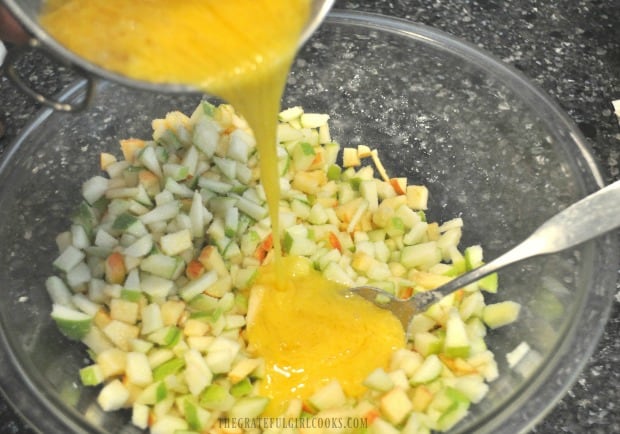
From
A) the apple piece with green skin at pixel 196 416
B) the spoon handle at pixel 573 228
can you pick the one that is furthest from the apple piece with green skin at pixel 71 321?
the spoon handle at pixel 573 228

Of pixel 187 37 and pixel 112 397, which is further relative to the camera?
pixel 112 397

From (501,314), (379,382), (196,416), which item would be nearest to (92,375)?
(196,416)

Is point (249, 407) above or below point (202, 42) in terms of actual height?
below

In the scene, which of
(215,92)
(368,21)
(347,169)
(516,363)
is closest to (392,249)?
(347,169)

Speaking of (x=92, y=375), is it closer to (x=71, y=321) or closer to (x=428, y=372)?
(x=71, y=321)

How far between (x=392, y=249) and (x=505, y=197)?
0.30 metres

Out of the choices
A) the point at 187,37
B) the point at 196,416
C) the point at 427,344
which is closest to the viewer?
the point at 187,37

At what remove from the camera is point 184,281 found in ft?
5.33

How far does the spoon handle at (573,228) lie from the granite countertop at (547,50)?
329 mm

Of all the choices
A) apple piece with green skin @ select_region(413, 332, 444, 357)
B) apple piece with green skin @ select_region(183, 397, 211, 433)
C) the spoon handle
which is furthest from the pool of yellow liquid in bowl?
the spoon handle

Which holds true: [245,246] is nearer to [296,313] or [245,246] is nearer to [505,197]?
[296,313]

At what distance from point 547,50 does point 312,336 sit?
4.01ft

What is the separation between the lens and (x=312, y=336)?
5.00ft

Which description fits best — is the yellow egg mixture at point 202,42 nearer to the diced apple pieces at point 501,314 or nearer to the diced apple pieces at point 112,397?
the diced apple pieces at point 112,397
